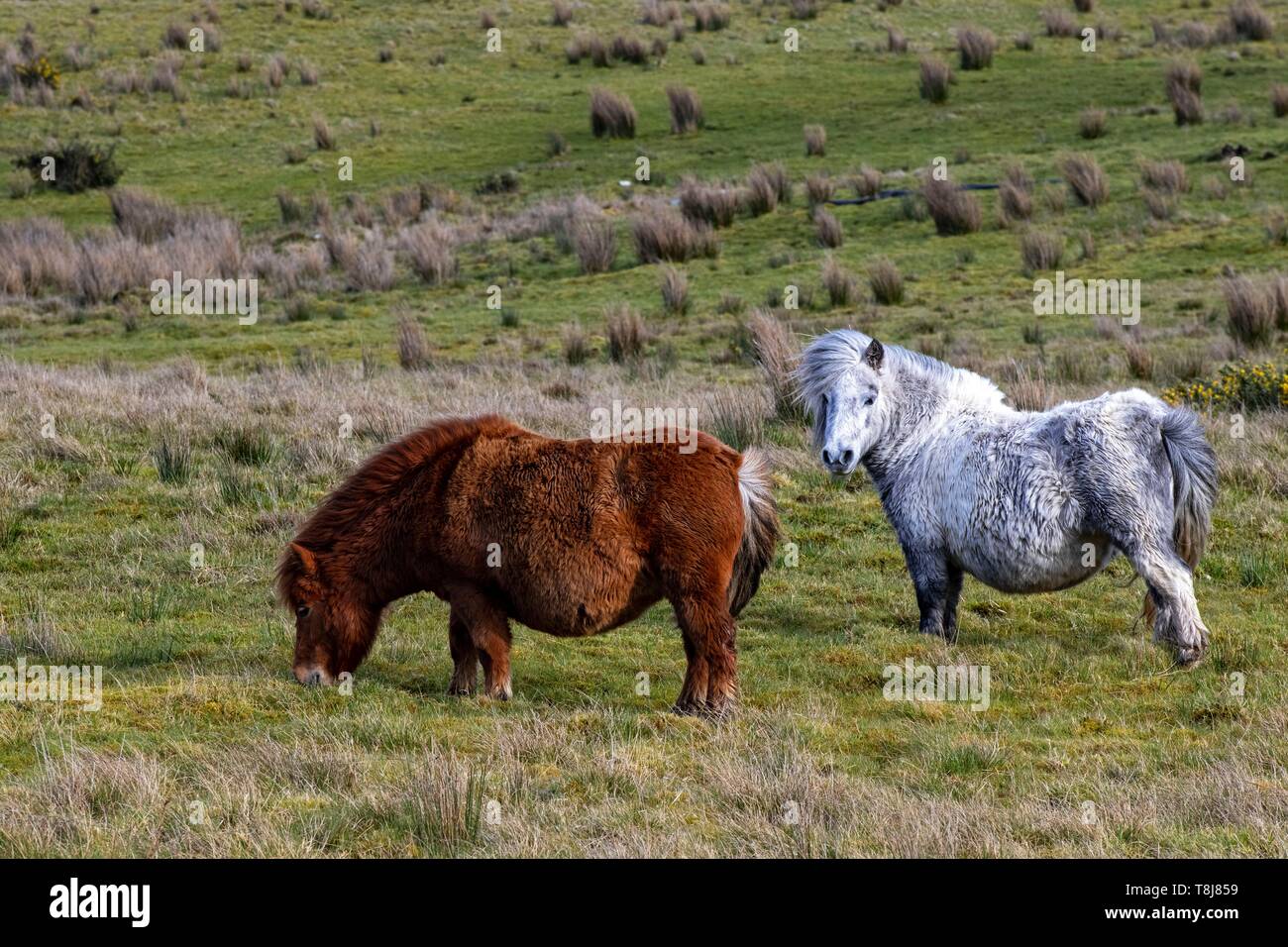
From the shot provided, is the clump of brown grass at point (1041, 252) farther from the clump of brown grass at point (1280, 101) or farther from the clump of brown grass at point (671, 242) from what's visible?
A: the clump of brown grass at point (1280, 101)

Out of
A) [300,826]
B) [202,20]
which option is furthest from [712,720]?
[202,20]

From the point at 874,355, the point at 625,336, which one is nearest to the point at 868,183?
the point at 625,336

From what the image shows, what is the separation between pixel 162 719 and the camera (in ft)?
22.4

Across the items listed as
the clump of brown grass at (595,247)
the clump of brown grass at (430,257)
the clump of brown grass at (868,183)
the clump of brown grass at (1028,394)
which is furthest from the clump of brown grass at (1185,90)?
the clump of brown grass at (1028,394)

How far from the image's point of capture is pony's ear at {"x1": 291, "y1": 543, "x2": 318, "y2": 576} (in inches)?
277

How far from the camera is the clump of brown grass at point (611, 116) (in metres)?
29.5

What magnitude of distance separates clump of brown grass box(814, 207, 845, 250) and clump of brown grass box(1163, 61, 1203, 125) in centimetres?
784

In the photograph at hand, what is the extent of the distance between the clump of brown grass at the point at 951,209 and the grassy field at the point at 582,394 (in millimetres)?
287

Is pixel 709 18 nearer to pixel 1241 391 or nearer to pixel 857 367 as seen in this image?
pixel 1241 391

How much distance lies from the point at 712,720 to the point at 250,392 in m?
9.23

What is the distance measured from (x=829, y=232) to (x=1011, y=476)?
1470 centimetres

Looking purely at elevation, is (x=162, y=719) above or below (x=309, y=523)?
below

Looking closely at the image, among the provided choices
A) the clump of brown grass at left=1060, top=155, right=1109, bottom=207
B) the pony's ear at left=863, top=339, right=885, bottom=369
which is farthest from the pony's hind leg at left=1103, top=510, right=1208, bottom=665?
the clump of brown grass at left=1060, top=155, right=1109, bottom=207
